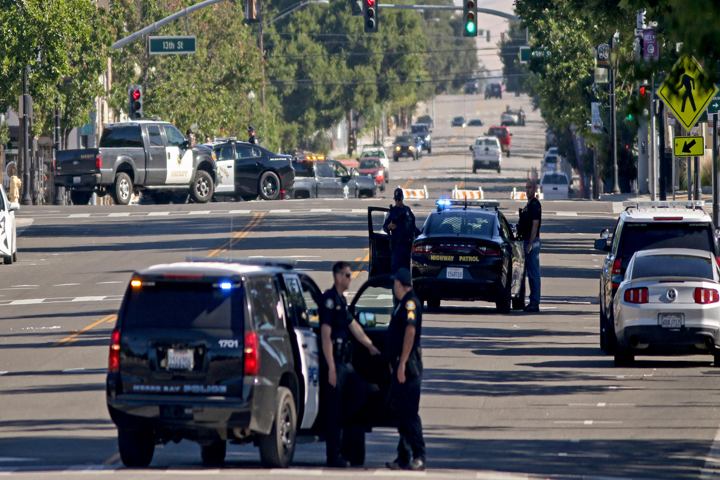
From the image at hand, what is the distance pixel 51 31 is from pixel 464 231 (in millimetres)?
24488

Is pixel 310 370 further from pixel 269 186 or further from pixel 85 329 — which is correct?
pixel 269 186

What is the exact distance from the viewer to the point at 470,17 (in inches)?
1569

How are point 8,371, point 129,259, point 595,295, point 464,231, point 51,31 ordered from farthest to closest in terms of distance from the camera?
point 51,31 < point 129,259 < point 595,295 < point 464,231 < point 8,371

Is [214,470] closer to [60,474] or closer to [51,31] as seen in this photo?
[60,474]

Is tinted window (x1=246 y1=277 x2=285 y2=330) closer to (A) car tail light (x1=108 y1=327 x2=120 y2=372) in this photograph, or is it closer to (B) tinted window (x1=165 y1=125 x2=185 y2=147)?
(A) car tail light (x1=108 y1=327 x2=120 y2=372)

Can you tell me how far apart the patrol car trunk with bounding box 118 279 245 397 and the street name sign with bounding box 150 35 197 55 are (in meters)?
34.5

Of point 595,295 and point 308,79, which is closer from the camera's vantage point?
point 595,295

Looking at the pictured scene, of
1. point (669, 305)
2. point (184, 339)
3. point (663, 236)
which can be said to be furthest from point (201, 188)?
point (184, 339)

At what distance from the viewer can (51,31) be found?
40312mm

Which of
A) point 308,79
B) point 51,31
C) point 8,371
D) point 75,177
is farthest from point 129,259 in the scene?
point 308,79

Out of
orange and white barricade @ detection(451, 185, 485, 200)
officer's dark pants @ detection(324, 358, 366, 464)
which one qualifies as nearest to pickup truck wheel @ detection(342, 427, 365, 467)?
officer's dark pants @ detection(324, 358, 366, 464)

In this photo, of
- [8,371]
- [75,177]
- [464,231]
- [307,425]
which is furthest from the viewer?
[75,177]

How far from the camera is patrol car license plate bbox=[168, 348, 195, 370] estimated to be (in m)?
9.43

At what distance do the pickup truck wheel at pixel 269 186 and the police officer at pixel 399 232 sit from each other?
2165 cm
